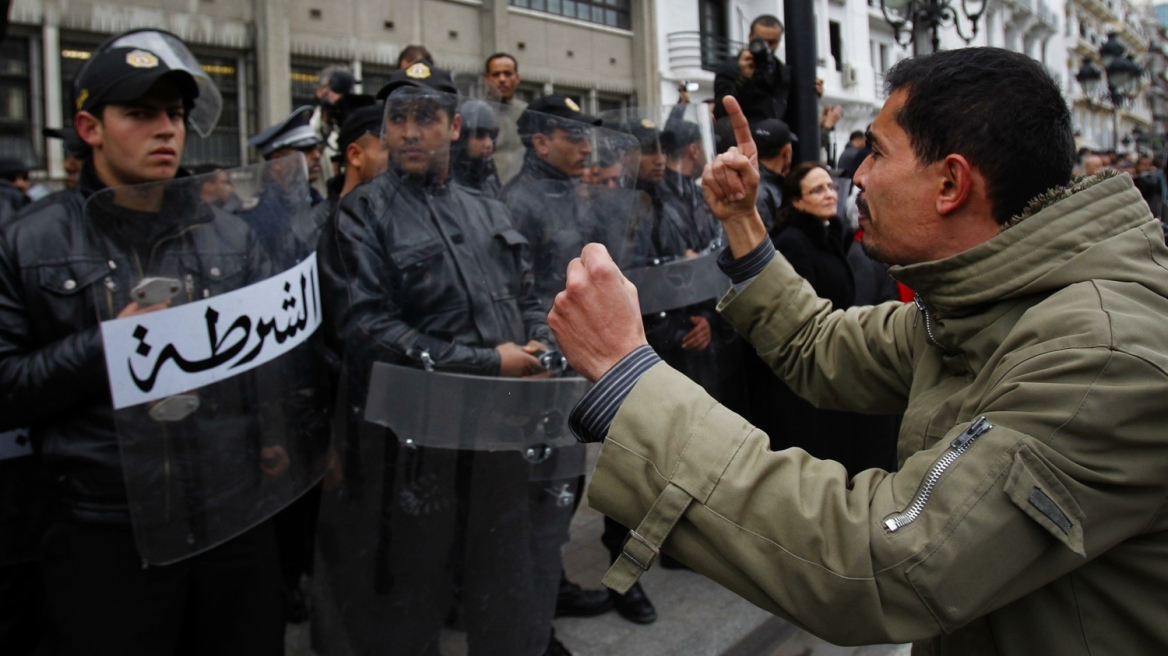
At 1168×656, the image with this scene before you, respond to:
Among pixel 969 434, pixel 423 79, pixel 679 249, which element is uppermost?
pixel 423 79

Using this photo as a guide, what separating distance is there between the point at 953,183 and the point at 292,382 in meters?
1.82

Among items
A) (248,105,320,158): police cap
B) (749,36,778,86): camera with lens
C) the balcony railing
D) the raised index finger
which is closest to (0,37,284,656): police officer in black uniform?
the raised index finger

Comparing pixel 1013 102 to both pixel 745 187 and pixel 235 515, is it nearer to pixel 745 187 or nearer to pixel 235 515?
pixel 745 187

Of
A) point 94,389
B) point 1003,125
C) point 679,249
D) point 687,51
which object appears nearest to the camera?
point 1003,125

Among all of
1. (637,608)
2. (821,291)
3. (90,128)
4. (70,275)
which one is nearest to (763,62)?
(821,291)

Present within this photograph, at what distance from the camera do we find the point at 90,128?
7.32 feet

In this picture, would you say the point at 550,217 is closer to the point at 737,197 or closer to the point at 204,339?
the point at 737,197

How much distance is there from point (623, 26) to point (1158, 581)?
20.1 m

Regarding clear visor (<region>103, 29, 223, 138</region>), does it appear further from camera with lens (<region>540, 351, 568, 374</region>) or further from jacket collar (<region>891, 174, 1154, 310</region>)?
jacket collar (<region>891, 174, 1154, 310</region>)

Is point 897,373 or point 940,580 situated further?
point 897,373

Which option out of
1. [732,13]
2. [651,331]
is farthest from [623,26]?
[651,331]

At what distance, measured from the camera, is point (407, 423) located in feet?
7.50

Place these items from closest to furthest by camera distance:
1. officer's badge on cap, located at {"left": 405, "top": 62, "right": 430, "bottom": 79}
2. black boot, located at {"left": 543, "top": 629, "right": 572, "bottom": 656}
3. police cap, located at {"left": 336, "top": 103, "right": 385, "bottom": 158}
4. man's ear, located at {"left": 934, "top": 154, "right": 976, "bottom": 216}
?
man's ear, located at {"left": 934, "top": 154, "right": 976, "bottom": 216}, officer's badge on cap, located at {"left": 405, "top": 62, "right": 430, "bottom": 79}, black boot, located at {"left": 543, "top": 629, "right": 572, "bottom": 656}, police cap, located at {"left": 336, "top": 103, "right": 385, "bottom": 158}

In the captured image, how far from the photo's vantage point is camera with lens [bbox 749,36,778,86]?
193 inches
